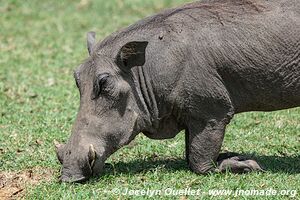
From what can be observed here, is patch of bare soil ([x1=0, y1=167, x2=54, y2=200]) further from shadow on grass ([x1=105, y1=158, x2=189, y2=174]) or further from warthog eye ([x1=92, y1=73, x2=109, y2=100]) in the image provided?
warthog eye ([x1=92, y1=73, x2=109, y2=100])

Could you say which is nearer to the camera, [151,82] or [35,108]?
[151,82]

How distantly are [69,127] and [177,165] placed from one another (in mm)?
1865

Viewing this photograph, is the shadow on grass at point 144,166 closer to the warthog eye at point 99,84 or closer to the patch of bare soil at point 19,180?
the patch of bare soil at point 19,180

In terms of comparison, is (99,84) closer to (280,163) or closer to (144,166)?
(144,166)

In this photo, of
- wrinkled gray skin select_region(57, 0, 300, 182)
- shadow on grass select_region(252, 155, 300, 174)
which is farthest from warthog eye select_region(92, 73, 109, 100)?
shadow on grass select_region(252, 155, 300, 174)

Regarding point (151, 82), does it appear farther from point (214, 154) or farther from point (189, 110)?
point (214, 154)

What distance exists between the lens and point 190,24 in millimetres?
6445

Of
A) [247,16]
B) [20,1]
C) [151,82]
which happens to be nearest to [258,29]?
[247,16]

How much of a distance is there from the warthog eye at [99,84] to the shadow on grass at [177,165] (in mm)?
722

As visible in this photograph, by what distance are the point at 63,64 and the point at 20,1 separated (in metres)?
3.87

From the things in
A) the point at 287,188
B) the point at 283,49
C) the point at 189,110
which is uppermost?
the point at 283,49

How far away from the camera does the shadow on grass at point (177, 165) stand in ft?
21.7

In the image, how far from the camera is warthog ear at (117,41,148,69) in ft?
20.4

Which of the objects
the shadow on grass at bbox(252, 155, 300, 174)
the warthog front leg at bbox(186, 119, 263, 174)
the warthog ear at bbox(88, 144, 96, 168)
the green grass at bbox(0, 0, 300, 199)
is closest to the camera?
the warthog ear at bbox(88, 144, 96, 168)
